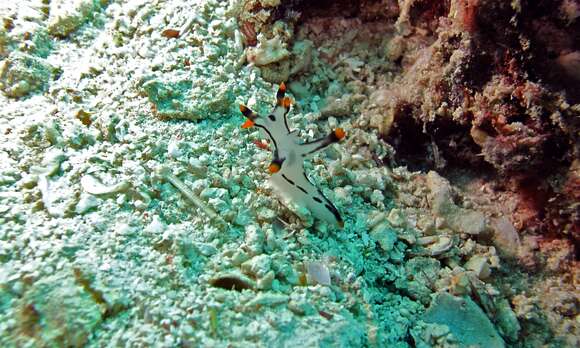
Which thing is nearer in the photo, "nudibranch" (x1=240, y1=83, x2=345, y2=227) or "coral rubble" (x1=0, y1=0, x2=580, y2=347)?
"coral rubble" (x1=0, y1=0, x2=580, y2=347)

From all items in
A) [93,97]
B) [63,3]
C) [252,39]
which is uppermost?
[252,39]

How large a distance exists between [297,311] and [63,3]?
9.45ft

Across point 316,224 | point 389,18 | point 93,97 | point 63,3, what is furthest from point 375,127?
point 63,3

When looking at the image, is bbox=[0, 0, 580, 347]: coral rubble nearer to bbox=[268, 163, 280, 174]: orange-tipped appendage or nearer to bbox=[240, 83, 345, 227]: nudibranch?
bbox=[240, 83, 345, 227]: nudibranch

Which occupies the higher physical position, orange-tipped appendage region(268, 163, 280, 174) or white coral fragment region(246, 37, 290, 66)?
white coral fragment region(246, 37, 290, 66)

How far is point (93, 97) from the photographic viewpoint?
2.58 metres

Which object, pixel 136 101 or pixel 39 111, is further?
pixel 136 101

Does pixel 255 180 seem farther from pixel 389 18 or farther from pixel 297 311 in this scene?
pixel 389 18

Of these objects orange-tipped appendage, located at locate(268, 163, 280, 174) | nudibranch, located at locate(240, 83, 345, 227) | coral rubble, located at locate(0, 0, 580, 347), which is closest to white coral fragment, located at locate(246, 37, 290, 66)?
coral rubble, located at locate(0, 0, 580, 347)

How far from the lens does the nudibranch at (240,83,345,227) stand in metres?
2.07

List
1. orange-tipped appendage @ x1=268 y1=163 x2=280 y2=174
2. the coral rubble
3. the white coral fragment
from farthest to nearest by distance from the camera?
the white coral fragment
orange-tipped appendage @ x1=268 y1=163 x2=280 y2=174
the coral rubble

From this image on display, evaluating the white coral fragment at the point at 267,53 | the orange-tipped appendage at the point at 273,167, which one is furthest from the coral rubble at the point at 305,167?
the orange-tipped appendage at the point at 273,167

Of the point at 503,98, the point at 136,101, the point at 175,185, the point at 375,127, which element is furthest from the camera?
the point at 375,127

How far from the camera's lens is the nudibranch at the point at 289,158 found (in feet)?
6.79
